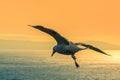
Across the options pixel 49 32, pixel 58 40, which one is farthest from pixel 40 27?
pixel 58 40

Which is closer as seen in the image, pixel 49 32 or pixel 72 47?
pixel 49 32

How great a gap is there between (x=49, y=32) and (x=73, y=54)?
375 centimetres

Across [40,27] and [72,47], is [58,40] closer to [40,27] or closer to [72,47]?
[72,47]

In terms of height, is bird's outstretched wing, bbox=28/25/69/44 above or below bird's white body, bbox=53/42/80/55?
above

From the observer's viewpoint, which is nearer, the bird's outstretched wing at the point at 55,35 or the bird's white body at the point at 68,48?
the bird's outstretched wing at the point at 55,35

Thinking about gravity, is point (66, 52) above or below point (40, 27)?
below

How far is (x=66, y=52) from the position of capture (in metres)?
35.2

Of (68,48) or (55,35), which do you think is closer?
(55,35)

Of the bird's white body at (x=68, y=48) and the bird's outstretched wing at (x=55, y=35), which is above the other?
the bird's outstretched wing at (x=55, y=35)

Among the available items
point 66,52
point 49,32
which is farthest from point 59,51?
point 49,32

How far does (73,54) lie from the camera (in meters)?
35.3

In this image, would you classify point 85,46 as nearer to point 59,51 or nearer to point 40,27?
point 59,51

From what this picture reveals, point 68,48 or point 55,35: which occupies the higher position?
point 55,35

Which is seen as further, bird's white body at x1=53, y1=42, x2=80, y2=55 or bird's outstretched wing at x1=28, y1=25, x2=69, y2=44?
bird's white body at x1=53, y1=42, x2=80, y2=55
